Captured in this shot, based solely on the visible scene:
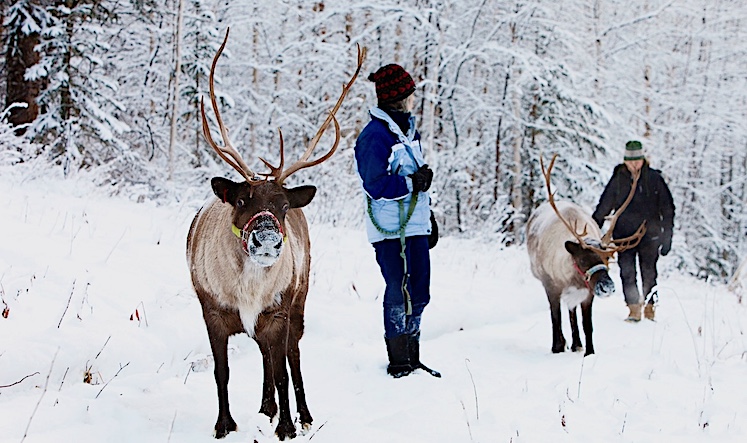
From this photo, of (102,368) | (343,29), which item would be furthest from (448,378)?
(343,29)

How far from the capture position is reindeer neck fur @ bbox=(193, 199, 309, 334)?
3525 millimetres

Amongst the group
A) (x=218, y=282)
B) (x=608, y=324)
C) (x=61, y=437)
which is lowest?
(x=608, y=324)

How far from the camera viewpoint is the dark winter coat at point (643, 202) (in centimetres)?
790

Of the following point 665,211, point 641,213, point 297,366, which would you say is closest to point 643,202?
point 641,213

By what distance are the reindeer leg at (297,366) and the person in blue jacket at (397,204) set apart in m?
1.03

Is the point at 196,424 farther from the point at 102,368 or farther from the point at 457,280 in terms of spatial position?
the point at 457,280

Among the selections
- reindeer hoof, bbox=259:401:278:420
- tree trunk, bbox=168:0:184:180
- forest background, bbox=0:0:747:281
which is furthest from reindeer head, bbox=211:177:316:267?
tree trunk, bbox=168:0:184:180

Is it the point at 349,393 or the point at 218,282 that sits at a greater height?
the point at 218,282

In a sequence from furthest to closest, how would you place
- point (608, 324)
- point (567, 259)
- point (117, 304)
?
point (608, 324) → point (567, 259) → point (117, 304)

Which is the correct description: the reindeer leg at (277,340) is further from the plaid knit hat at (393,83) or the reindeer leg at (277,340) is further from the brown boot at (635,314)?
the brown boot at (635,314)

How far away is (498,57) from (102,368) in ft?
46.3

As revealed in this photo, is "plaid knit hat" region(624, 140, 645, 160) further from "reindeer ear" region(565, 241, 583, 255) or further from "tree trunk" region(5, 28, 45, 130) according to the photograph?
"tree trunk" region(5, 28, 45, 130)

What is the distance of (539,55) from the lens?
54.3ft

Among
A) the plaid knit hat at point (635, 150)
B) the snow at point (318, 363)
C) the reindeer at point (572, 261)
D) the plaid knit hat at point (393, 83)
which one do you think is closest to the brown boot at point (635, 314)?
the snow at point (318, 363)
